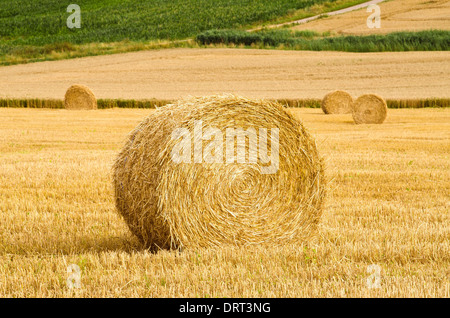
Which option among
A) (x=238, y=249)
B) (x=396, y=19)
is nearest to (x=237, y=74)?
(x=396, y=19)

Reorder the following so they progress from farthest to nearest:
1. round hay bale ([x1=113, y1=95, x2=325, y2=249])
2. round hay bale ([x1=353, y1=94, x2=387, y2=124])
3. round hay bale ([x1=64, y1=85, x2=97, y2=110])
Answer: round hay bale ([x1=64, y1=85, x2=97, y2=110])
round hay bale ([x1=353, y1=94, x2=387, y2=124])
round hay bale ([x1=113, y1=95, x2=325, y2=249])

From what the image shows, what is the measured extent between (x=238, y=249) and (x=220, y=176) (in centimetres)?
73

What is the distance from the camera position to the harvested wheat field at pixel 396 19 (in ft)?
155

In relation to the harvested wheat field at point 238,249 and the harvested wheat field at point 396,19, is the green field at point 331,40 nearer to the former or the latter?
the harvested wheat field at point 396,19

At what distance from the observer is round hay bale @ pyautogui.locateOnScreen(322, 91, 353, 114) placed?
80.1ft

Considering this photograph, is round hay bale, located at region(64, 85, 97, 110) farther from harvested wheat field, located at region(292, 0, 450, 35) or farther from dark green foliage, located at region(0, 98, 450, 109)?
harvested wheat field, located at region(292, 0, 450, 35)

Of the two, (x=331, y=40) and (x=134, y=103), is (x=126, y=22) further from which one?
Result: (x=134, y=103)

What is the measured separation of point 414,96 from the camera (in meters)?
27.7

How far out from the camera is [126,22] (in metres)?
57.2

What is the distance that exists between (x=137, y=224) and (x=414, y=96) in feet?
77.2

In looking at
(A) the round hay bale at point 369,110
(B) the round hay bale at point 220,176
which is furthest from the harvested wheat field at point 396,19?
(B) the round hay bale at point 220,176

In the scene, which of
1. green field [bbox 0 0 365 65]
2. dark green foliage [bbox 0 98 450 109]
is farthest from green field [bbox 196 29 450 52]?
dark green foliage [bbox 0 98 450 109]

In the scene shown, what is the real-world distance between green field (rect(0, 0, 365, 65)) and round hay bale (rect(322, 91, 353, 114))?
1029 inches

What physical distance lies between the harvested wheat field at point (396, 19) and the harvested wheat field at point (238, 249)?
117 feet
